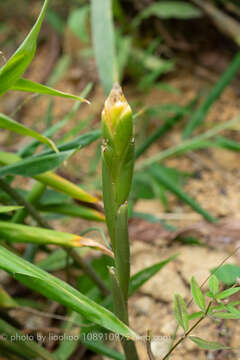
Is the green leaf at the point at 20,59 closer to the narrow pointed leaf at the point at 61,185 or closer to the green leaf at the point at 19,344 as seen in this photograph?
the narrow pointed leaf at the point at 61,185

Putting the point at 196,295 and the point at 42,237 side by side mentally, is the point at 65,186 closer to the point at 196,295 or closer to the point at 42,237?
the point at 42,237

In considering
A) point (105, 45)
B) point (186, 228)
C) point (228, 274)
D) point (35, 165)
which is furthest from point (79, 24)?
point (228, 274)

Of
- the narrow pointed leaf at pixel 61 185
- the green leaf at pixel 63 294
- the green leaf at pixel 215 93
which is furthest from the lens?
the green leaf at pixel 215 93

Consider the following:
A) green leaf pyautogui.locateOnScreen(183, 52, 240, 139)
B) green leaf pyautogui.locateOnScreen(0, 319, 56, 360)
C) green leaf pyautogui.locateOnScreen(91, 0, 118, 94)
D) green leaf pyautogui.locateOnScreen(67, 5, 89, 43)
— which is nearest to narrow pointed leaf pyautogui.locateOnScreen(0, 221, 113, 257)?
green leaf pyautogui.locateOnScreen(0, 319, 56, 360)

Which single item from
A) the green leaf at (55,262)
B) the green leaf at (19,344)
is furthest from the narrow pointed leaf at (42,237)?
the green leaf at (55,262)

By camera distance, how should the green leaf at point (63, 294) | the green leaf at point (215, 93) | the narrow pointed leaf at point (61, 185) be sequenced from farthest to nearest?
the green leaf at point (215, 93) < the narrow pointed leaf at point (61, 185) < the green leaf at point (63, 294)
